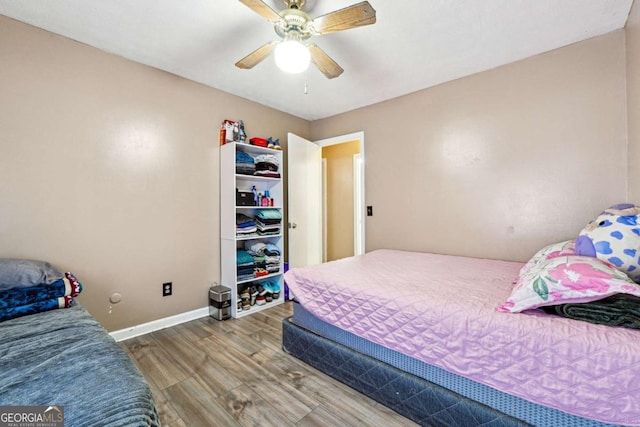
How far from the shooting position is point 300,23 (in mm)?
1646

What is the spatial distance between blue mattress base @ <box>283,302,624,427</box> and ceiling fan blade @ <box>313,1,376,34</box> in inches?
70.3

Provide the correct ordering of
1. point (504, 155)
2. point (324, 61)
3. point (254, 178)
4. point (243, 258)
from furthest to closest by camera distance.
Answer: point (254, 178) → point (243, 258) → point (504, 155) → point (324, 61)

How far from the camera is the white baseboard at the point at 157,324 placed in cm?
228

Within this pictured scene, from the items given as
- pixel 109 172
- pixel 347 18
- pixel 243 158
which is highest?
pixel 347 18

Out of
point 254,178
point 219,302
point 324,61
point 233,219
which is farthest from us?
point 254,178

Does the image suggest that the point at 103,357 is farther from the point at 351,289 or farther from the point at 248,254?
the point at 248,254

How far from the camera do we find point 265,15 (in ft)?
4.99

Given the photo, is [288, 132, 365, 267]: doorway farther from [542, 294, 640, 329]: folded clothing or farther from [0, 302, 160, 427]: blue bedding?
[542, 294, 640, 329]: folded clothing

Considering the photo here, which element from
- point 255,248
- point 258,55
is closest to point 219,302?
point 255,248

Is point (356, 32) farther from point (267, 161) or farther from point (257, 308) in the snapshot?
point (257, 308)

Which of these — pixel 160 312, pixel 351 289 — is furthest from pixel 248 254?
pixel 351 289

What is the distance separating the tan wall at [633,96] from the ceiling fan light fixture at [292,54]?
201cm

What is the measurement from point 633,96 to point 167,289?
3874mm

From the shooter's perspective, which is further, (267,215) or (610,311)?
(267,215)
